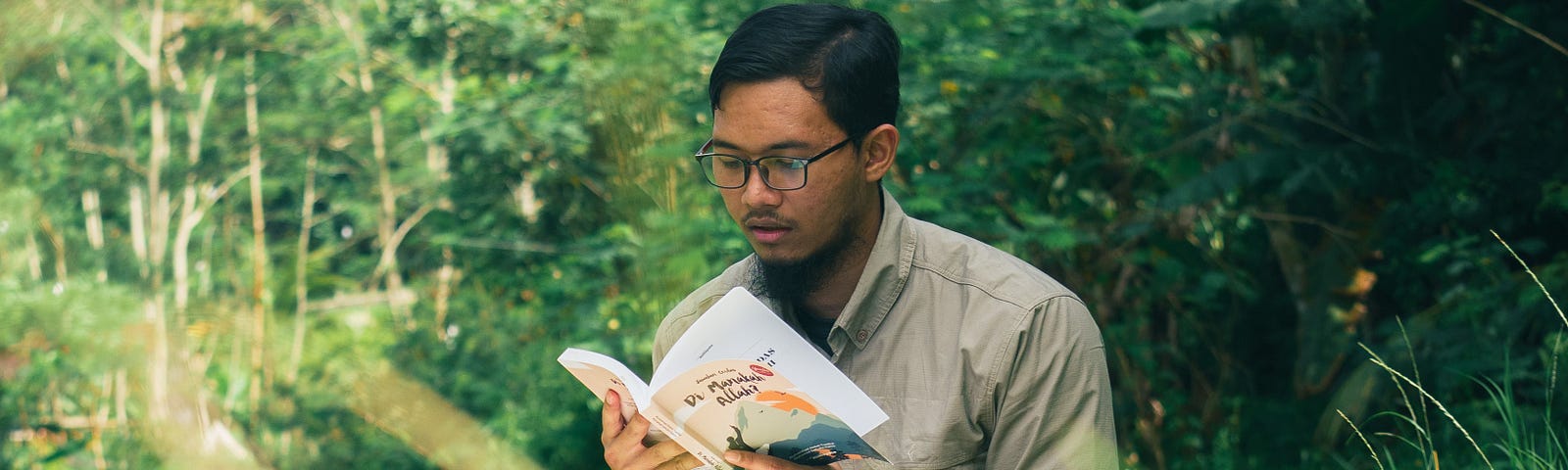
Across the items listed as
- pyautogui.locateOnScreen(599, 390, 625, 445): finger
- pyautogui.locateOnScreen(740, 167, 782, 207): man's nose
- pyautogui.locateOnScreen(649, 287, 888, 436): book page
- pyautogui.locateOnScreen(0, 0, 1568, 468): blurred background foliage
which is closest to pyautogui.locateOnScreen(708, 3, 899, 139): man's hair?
pyautogui.locateOnScreen(740, 167, 782, 207): man's nose

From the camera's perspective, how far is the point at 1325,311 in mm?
5910

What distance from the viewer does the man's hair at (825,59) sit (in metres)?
2.06

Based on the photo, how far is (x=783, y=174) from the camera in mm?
2078

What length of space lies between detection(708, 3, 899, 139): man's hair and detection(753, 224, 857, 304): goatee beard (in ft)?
0.60

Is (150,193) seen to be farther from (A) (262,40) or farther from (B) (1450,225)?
(B) (1450,225)

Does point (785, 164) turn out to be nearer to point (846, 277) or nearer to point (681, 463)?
point (846, 277)

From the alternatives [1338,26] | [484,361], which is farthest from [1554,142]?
[484,361]

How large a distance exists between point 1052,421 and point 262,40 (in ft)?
46.4

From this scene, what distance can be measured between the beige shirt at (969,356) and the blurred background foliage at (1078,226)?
57 centimetres

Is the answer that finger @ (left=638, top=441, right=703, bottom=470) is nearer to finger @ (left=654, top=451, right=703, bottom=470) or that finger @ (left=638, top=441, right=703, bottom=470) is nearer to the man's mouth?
finger @ (left=654, top=451, right=703, bottom=470)

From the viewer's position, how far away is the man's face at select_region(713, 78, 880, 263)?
2.05 m

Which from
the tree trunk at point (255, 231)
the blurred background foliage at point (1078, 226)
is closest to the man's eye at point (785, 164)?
the blurred background foliage at point (1078, 226)

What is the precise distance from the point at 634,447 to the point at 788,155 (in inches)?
19.4

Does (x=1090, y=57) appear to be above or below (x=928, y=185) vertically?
above
